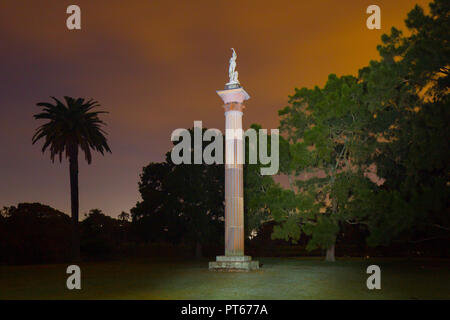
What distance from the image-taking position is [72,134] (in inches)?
1708

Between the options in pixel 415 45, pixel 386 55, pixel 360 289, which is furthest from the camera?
pixel 386 55

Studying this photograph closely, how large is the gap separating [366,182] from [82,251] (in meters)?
37.3

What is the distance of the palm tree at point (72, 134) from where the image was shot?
42656 mm

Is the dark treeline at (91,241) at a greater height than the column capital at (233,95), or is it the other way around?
the column capital at (233,95)

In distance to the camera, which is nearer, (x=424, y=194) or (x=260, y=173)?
(x=424, y=194)

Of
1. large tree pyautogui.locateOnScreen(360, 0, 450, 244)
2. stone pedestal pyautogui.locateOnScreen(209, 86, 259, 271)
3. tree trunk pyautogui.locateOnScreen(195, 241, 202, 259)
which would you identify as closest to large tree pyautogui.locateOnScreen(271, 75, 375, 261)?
large tree pyautogui.locateOnScreen(360, 0, 450, 244)

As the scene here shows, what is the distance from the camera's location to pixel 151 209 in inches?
2160

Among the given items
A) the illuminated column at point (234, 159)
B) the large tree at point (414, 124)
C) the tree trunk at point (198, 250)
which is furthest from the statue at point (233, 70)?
the tree trunk at point (198, 250)

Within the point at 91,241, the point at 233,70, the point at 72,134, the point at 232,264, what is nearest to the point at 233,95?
the point at 233,70

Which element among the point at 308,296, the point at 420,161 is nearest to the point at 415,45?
the point at 420,161

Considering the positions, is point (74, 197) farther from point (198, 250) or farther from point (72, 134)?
point (198, 250)

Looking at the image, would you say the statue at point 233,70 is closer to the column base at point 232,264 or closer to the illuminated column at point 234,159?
the illuminated column at point 234,159
